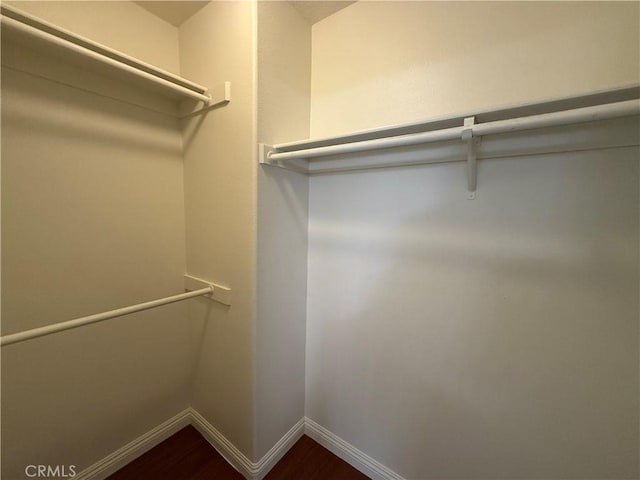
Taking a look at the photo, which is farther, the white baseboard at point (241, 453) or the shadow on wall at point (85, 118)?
the white baseboard at point (241, 453)

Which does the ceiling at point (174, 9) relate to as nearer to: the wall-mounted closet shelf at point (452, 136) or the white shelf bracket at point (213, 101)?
the white shelf bracket at point (213, 101)

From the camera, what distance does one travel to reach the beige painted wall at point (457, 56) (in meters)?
0.81

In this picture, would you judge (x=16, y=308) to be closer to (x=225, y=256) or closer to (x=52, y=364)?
(x=52, y=364)

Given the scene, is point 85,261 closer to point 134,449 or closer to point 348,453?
point 134,449

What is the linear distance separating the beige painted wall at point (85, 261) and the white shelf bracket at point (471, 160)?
1520 mm

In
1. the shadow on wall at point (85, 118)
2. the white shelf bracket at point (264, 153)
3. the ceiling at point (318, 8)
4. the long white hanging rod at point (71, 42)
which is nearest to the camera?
the long white hanging rod at point (71, 42)

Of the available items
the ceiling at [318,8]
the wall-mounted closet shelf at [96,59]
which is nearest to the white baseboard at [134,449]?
the wall-mounted closet shelf at [96,59]

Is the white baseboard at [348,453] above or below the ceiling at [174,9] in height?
below

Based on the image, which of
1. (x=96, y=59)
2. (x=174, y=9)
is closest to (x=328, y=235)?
(x=96, y=59)

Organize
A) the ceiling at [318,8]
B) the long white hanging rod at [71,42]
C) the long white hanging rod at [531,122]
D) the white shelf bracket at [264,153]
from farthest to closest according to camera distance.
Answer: the ceiling at [318,8]
the white shelf bracket at [264,153]
the long white hanging rod at [71,42]
the long white hanging rod at [531,122]

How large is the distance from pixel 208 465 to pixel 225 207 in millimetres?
1455

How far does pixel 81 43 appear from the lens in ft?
3.17

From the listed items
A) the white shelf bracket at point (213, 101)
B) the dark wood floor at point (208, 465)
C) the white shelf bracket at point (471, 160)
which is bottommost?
the dark wood floor at point (208, 465)

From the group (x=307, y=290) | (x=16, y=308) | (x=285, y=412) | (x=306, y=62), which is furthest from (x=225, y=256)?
(x=306, y=62)
